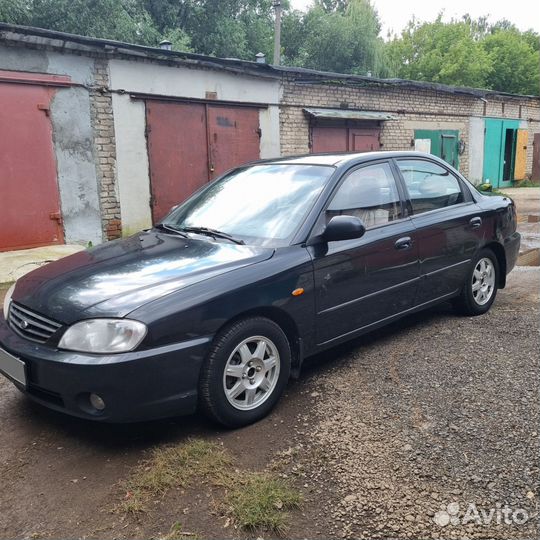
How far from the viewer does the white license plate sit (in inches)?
113

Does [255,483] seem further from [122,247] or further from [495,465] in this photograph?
[122,247]

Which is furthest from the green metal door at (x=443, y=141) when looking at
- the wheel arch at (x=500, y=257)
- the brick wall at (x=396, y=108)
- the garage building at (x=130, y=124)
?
the wheel arch at (x=500, y=257)

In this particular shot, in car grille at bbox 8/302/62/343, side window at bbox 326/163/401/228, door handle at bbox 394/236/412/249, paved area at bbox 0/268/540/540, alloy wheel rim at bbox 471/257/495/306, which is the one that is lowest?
paved area at bbox 0/268/540/540

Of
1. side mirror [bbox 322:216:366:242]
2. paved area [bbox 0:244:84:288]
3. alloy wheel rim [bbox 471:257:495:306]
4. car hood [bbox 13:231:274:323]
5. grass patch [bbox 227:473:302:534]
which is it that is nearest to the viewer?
grass patch [bbox 227:473:302:534]

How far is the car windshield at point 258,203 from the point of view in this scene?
3.62 metres

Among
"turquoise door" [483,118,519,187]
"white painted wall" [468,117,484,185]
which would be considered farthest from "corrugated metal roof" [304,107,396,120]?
"turquoise door" [483,118,519,187]

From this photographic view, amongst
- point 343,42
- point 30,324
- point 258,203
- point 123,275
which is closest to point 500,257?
point 258,203

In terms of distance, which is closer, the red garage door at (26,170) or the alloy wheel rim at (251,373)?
Result: the alloy wheel rim at (251,373)

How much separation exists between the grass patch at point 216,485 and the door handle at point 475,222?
310 cm

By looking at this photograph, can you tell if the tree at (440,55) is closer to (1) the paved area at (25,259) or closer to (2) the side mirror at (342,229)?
(1) the paved area at (25,259)

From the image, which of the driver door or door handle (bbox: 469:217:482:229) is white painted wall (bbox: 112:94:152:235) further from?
door handle (bbox: 469:217:482:229)

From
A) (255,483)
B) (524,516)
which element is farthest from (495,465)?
(255,483)

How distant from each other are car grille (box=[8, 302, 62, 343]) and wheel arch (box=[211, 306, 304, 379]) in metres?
1.00

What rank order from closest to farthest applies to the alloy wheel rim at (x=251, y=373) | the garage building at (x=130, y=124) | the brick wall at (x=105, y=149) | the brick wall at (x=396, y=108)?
the alloy wheel rim at (x=251, y=373)
the garage building at (x=130, y=124)
the brick wall at (x=105, y=149)
the brick wall at (x=396, y=108)
